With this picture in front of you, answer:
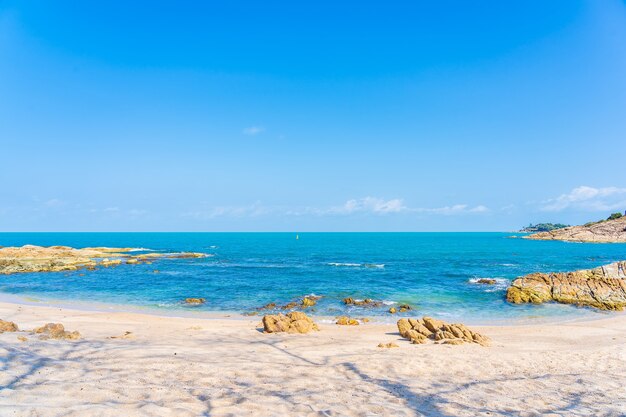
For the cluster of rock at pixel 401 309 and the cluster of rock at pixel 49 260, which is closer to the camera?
the cluster of rock at pixel 401 309

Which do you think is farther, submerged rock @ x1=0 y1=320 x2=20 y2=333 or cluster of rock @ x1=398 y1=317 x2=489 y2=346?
cluster of rock @ x1=398 y1=317 x2=489 y2=346

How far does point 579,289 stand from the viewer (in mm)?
30766

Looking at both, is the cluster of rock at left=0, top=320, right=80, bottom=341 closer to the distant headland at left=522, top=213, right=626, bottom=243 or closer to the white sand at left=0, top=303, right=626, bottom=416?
the white sand at left=0, top=303, right=626, bottom=416

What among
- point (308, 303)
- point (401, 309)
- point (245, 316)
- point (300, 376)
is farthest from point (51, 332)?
point (401, 309)

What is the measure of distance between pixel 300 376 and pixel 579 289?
3044 cm

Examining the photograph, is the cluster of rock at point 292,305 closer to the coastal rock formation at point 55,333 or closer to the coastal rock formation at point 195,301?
the coastal rock formation at point 195,301

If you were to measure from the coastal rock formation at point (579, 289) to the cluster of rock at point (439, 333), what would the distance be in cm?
1637

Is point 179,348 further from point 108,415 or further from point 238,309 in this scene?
point 238,309

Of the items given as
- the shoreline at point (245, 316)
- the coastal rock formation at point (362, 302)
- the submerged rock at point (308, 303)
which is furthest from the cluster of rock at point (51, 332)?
the coastal rock formation at point (362, 302)

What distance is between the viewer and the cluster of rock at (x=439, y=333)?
16.7 m

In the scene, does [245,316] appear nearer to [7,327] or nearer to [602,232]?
[7,327]

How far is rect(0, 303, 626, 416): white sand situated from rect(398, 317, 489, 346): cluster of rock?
2.76 ft

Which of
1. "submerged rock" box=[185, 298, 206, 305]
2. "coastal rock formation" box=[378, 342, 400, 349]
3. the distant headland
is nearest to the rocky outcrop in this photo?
the distant headland

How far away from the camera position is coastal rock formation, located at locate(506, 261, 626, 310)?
2936 cm
